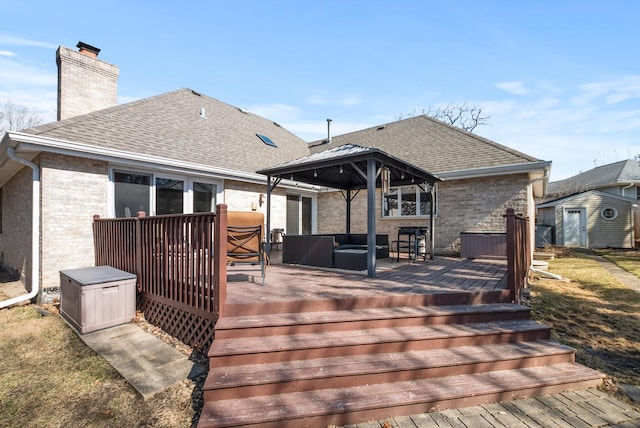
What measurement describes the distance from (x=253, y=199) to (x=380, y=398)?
8.09 metres

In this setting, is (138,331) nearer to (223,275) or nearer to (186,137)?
(223,275)

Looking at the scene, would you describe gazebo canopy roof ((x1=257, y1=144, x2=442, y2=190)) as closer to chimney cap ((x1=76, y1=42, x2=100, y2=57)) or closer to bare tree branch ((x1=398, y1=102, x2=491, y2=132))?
chimney cap ((x1=76, y1=42, x2=100, y2=57))

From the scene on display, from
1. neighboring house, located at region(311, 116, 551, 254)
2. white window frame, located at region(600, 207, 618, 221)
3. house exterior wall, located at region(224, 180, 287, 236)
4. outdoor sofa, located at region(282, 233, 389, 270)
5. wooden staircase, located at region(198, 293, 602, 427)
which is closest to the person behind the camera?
wooden staircase, located at region(198, 293, 602, 427)

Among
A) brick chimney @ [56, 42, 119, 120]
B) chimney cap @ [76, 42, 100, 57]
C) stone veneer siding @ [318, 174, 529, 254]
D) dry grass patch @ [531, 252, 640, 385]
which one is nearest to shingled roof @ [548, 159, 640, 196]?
dry grass patch @ [531, 252, 640, 385]

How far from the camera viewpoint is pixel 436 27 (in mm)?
8734

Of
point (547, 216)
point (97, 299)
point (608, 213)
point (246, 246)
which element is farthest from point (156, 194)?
point (608, 213)

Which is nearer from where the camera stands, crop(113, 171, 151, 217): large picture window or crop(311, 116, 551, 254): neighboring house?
crop(113, 171, 151, 217): large picture window

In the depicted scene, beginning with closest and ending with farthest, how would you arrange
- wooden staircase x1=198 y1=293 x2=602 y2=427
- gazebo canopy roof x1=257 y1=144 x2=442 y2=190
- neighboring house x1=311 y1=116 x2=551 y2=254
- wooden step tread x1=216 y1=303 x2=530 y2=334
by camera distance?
1. wooden staircase x1=198 y1=293 x2=602 y2=427
2. wooden step tread x1=216 y1=303 x2=530 y2=334
3. gazebo canopy roof x1=257 y1=144 x2=442 y2=190
4. neighboring house x1=311 y1=116 x2=551 y2=254

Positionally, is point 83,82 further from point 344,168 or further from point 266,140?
point 344,168

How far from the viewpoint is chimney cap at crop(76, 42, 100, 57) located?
8.45 metres

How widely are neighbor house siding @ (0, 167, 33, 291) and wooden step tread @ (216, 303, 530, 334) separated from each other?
625 cm

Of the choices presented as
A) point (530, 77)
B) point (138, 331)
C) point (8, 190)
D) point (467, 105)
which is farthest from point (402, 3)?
point (467, 105)

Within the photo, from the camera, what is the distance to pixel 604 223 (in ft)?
59.7

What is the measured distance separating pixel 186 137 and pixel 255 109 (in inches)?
301
